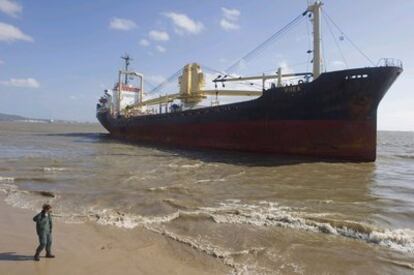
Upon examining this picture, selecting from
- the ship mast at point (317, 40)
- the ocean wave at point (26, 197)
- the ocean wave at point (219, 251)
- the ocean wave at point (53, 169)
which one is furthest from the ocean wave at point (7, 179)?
the ship mast at point (317, 40)

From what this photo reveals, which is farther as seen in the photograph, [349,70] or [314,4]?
[314,4]

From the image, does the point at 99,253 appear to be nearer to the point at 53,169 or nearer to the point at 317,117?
the point at 53,169

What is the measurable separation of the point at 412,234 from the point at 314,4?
17299 mm

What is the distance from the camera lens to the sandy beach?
5.34m

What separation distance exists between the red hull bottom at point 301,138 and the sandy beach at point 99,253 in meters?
13.7

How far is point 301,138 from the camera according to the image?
64.4ft

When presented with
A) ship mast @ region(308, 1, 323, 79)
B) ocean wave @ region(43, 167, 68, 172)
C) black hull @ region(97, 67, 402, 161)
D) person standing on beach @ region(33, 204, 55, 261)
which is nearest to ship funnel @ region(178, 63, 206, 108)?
black hull @ region(97, 67, 402, 161)

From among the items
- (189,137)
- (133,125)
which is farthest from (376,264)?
(133,125)

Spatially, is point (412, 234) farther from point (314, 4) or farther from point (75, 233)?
point (314, 4)

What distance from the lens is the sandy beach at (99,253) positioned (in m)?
5.34

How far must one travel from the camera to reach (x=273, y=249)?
6461 millimetres

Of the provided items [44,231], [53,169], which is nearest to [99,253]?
[44,231]

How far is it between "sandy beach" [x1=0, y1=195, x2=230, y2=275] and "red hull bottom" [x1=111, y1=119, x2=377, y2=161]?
13674 millimetres

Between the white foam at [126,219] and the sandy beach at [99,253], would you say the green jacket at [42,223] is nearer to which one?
the sandy beach at [99,253]
